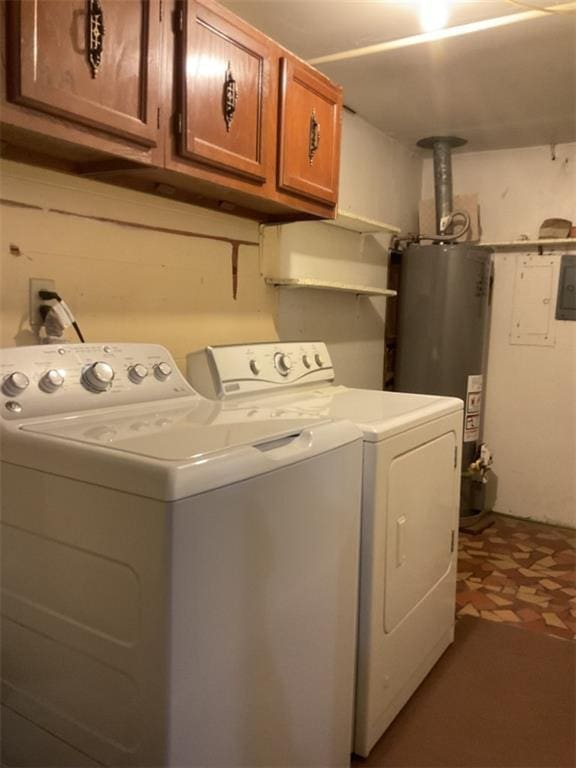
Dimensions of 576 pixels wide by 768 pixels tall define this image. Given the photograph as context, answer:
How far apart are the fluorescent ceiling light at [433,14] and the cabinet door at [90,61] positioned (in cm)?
105

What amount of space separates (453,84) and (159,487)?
96.0 inches

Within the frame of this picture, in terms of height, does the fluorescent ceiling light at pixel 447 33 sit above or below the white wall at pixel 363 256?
above

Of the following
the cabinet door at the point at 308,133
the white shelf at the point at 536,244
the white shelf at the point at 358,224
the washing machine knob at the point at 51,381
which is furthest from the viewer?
the white shelf at the point at 536,244

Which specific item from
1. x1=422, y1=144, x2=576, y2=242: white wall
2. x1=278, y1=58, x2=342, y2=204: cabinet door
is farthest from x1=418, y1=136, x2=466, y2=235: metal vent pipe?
x1=278, y1=58, x2=342, y2=204: cabinet door

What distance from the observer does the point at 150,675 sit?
1021mm

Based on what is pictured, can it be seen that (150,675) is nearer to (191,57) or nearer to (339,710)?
(339,710)

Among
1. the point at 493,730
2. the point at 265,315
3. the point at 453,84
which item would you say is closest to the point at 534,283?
the point at 453,84

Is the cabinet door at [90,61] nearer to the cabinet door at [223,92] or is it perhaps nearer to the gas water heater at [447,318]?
the cabinet door at [223,92]

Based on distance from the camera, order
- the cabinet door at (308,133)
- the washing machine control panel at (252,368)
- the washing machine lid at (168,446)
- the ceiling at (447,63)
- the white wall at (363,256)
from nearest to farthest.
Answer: the washing machine lid at (168,446)
the washing machine control panel at (252,368)
the cabinet door at (308,133)
the ceiling at (447,63)
the white wall at (363,256)

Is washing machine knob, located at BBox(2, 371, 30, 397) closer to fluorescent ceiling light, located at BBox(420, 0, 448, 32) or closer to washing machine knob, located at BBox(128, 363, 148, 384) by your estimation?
washing machine knob, located at BBox(128, 363, 148, 384)

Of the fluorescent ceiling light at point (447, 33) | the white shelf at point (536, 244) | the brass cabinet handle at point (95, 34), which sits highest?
the fluorescent ceiling light at point (447, 33)

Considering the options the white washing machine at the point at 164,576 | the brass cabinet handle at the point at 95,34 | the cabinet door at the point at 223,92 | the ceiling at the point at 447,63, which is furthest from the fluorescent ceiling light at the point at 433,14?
the white washing machine at the point at 164,576

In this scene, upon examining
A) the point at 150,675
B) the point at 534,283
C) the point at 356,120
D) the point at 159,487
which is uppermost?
the point at 356,120

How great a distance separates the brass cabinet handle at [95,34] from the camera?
4.37 feet
